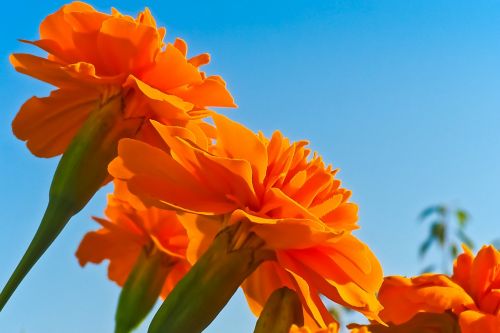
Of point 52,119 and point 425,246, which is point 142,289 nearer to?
point 52,119

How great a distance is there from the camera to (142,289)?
105 cm

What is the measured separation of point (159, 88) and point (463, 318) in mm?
422

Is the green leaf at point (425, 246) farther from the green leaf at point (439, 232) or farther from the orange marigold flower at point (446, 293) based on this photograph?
the orange marigold flower at point (446, 293)

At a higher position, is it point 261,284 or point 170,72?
point 170,72

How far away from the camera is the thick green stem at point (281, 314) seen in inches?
26.8

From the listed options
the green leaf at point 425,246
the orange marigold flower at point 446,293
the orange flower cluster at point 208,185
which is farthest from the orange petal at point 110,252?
the green leaf at point 425,246

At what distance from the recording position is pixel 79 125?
957mm

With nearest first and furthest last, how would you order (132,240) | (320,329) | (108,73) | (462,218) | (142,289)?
(320,329) → (108,73) → (142,289) → (132,240) → (462,218)

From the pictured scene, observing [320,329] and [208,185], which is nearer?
[320,329]

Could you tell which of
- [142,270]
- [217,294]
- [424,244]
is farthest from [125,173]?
[424,244]

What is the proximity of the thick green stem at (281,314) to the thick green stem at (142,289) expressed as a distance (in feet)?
1.20

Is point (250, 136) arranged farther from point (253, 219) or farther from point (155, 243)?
point (155, 243)

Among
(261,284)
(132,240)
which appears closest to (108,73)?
(261,284)

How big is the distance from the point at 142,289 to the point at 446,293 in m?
0.43
